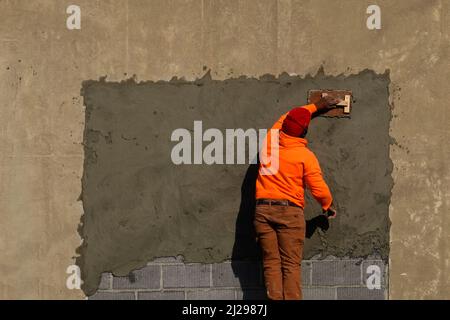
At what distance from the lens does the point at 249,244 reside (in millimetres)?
4293

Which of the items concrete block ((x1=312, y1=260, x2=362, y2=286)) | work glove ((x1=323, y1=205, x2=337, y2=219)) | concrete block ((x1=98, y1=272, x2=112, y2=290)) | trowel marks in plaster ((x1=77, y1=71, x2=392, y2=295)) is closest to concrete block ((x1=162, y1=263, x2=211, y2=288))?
trowel marks in plaster ((x1=77, y1=71, x2=392, y2=295))

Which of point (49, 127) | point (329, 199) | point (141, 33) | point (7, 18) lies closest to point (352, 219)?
point (329, 199)

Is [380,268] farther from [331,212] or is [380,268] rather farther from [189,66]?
[189,66]

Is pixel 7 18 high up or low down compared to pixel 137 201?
up

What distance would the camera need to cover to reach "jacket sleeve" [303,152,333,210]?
12.8 ft

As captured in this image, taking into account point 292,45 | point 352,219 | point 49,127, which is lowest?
point 352,219

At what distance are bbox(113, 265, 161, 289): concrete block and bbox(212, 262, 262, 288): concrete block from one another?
519 millimetres

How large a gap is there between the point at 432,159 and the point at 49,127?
344 centimetres

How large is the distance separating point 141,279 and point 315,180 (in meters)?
1.80

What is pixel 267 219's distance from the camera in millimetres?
3928

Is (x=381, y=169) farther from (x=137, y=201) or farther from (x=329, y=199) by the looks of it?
(x=137, y=201)

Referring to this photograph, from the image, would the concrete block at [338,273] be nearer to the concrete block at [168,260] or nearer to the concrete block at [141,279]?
the concrete block at [168,260]

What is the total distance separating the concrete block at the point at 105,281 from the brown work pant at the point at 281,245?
4.67 feet

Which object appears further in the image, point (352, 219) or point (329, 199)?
point (352, 219)
